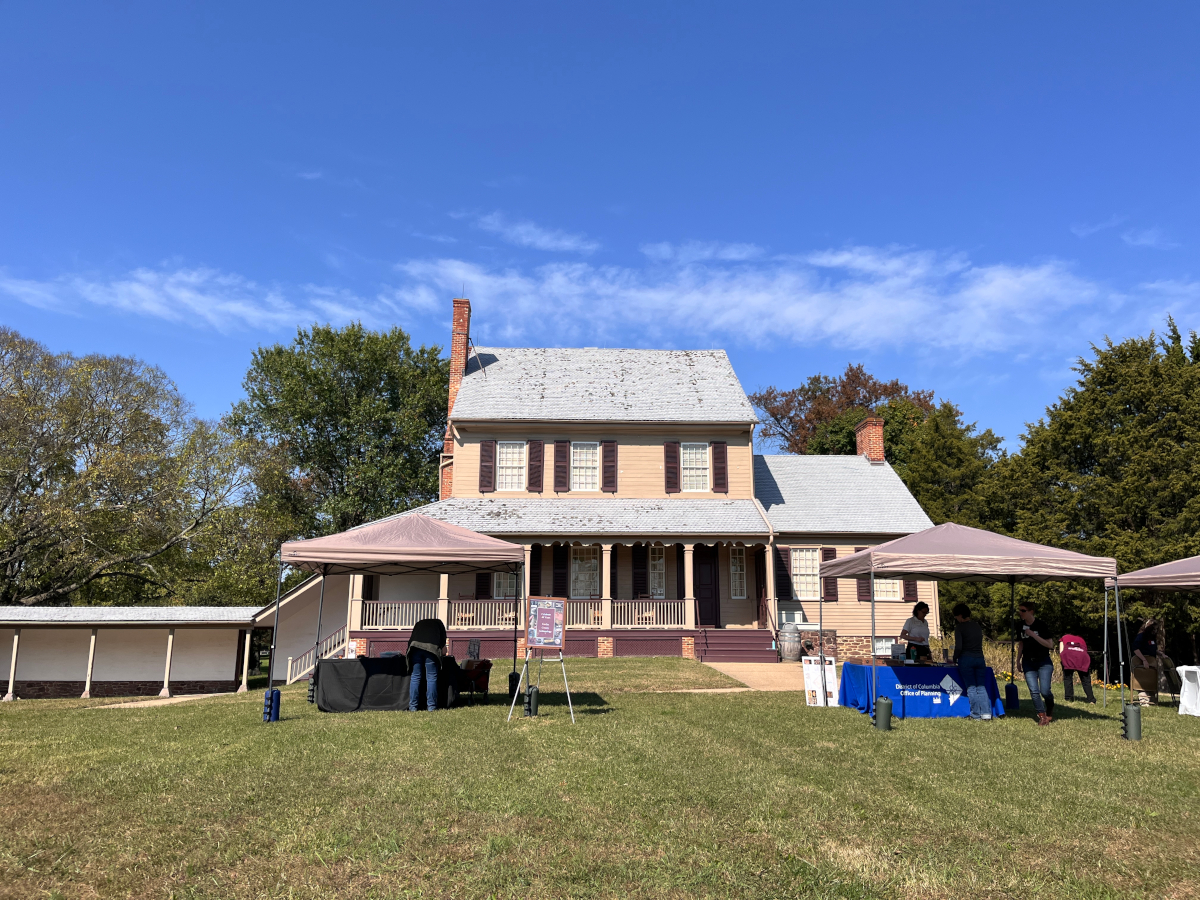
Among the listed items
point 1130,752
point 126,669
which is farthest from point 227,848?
point 126,669

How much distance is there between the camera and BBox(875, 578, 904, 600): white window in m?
26.3

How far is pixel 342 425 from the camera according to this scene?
125ft

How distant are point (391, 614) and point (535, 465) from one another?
6.60 metres

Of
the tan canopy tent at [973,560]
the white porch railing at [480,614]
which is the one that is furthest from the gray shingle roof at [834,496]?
the tan canopy tent at [973,560]

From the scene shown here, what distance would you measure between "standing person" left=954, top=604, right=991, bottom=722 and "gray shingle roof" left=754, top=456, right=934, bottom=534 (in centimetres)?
1389

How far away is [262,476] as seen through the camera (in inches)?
1293

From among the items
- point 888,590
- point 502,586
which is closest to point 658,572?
point 502,586

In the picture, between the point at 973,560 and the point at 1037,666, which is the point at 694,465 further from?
the point at 1037,666

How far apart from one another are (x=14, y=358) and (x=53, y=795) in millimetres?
30268

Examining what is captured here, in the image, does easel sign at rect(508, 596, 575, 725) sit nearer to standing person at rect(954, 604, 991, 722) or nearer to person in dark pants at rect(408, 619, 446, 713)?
person in dark pants at rect(408, 619, 446, 713)

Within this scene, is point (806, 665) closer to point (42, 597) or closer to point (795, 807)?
point (795, 807)

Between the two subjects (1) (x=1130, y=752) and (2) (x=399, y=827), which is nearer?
(2) (x=399, y=827)

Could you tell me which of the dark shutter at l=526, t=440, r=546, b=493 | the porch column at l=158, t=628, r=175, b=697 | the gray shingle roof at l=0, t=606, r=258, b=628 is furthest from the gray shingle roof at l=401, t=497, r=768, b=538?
the porch column at l=158, t=628, r=175, b=697

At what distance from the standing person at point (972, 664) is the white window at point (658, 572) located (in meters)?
14.7
